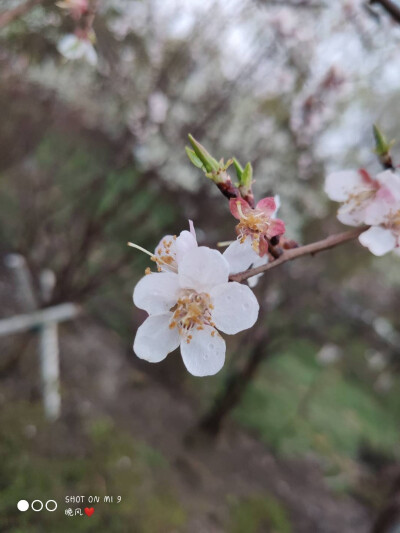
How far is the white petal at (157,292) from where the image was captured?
24.7 inches

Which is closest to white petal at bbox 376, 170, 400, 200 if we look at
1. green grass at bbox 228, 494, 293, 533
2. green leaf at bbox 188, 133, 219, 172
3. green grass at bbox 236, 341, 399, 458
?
green leaf at bbox 188, 133, 219, 172

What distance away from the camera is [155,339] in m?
0.66

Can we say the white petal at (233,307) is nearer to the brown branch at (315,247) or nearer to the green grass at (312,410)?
the brown branch at (315,247)

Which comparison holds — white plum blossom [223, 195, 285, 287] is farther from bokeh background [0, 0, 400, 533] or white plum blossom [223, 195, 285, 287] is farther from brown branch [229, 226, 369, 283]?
bokeh background [0, 0, 400, 533]

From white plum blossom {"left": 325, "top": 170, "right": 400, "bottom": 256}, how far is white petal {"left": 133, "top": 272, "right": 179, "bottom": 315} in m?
0.34

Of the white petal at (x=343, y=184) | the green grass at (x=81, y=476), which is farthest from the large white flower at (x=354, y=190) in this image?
the green grass at (x=81, y=476)

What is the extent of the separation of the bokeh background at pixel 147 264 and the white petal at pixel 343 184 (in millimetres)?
1163

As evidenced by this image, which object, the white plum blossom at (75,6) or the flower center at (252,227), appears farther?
the white plum blossom at (75,6)

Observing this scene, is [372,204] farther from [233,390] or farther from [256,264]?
[233,390]

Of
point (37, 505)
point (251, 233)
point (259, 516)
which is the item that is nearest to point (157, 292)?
point (251, 233)

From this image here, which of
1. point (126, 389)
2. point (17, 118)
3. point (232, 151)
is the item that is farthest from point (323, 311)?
point (17, 118)

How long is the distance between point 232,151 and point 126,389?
8.60ft

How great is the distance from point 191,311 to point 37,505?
6.40ft

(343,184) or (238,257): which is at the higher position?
(343,184)
